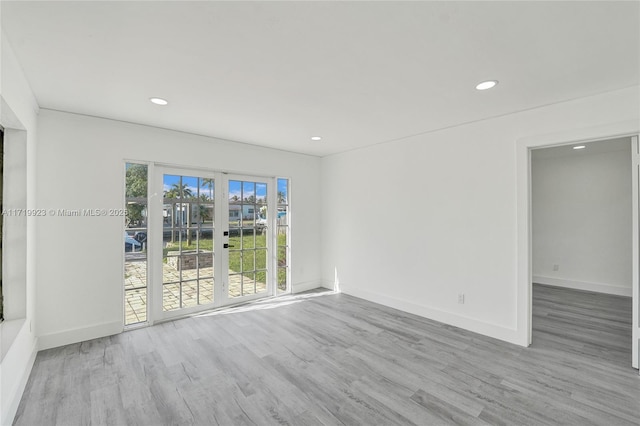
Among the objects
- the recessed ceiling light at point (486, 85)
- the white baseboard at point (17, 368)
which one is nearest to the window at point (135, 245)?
the white baseboard at point (17, 368)

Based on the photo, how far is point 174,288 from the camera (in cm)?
391

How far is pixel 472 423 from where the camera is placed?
192 cm

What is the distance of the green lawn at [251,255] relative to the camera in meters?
4.43

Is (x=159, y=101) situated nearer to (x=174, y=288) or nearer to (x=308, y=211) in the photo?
(x=174, y=288)

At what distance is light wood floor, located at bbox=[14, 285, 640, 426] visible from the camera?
6.61 ft

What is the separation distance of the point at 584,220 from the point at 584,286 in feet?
3.88

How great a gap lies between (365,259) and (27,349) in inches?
156

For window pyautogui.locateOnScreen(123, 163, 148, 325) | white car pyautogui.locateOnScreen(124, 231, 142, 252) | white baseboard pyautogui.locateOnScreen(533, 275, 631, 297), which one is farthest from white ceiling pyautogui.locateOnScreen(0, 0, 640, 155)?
white baseboard pyautogui.locateOnScreen(533, 275, 631, 297)

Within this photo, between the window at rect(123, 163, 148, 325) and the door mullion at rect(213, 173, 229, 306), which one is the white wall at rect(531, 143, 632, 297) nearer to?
the door mullion at rect(213, 173, 229, 306)

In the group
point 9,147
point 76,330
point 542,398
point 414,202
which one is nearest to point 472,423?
point 542,398

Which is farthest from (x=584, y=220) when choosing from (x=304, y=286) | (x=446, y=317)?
(x=304, y=286)

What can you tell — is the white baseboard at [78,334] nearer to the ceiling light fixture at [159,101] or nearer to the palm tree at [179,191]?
the palm tree at [179,191]

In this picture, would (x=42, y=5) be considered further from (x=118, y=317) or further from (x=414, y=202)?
(x=414, y=202)

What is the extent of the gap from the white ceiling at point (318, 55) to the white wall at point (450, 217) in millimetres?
290
